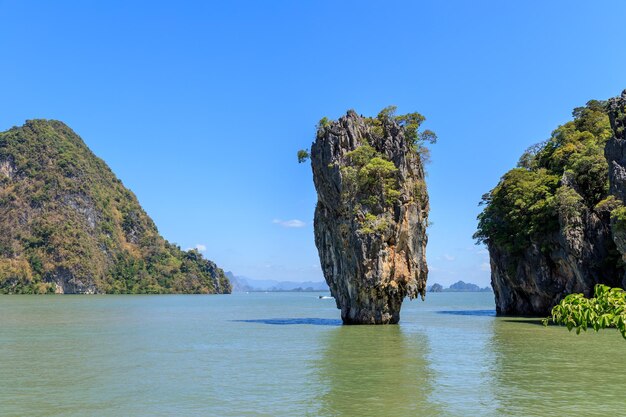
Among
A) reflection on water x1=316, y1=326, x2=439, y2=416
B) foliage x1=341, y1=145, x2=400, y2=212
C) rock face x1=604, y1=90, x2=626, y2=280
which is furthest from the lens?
foliage x1=341, y1=145, x2=400, y2=212

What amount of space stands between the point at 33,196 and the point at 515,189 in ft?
555

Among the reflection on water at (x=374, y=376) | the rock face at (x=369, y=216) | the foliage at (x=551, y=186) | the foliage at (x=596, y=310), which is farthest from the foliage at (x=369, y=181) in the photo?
the foliage at (x=596, y=310)

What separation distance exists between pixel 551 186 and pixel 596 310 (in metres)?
48.8

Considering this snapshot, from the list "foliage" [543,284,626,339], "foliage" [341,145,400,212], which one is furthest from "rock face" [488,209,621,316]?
"foliage" [543,284,626,339]

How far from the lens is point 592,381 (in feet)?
66.5

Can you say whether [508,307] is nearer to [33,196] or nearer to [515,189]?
[515,189]

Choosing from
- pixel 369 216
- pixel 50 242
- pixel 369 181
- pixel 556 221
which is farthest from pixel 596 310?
pixel 50 242

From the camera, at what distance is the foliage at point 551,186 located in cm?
4762

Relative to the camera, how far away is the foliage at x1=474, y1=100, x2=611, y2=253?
4762 cm

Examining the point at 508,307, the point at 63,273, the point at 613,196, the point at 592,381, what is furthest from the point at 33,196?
the point at 592,381

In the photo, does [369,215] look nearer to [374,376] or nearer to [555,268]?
[555,268]

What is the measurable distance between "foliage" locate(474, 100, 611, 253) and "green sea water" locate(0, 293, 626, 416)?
14791 mm

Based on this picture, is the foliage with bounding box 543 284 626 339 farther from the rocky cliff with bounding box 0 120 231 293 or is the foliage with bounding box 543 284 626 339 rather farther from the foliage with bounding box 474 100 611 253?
the rocky cliff with bounding box 0 120 231 293

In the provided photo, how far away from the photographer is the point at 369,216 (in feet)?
141
